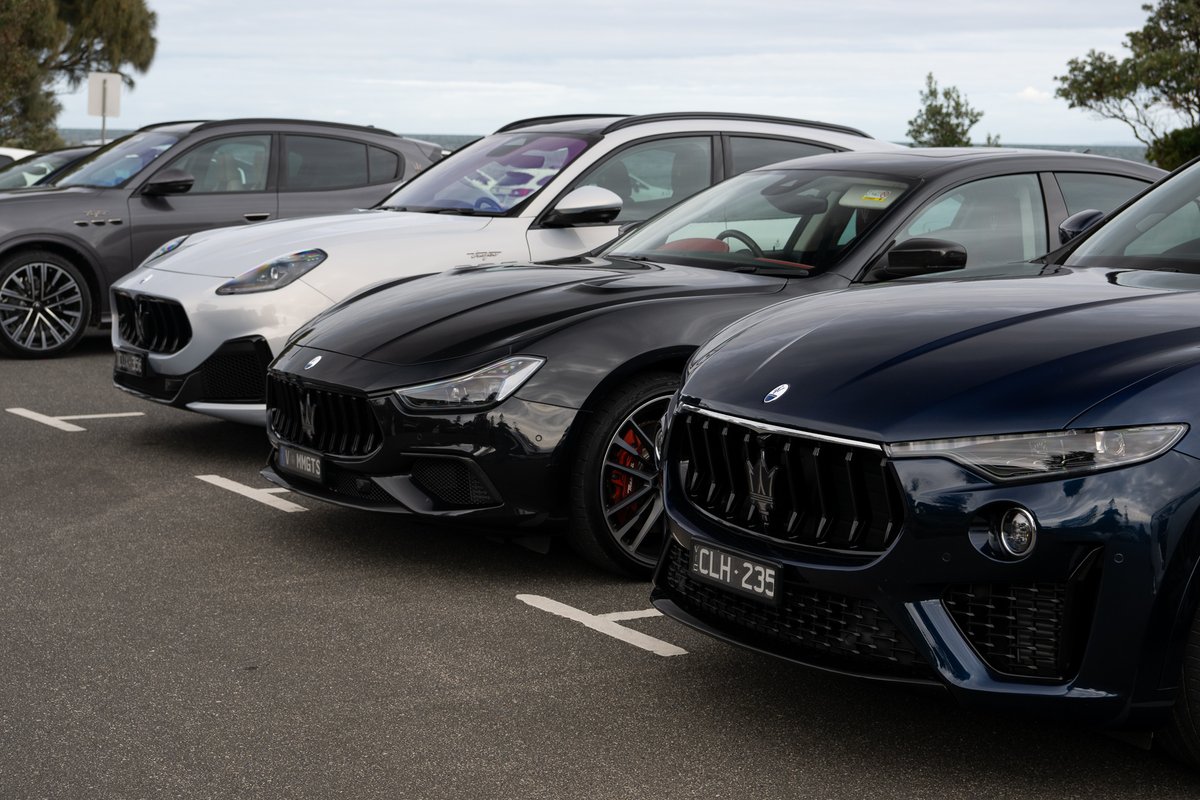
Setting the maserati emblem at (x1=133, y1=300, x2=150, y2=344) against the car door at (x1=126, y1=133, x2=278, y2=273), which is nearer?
the maserati emblem at (x1=133, y1=300, x2=150, y2=344)

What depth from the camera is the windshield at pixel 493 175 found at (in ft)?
26.4

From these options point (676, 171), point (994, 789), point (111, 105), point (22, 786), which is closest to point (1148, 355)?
A: point (994, 789)

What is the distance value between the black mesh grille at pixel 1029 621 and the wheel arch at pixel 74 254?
9.41 metres

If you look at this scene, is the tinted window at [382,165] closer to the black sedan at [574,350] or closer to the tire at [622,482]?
the black sedan at [574,350]

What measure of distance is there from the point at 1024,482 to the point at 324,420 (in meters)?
3.02

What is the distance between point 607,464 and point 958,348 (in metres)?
1.85

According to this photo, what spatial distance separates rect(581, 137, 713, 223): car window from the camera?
8.06m

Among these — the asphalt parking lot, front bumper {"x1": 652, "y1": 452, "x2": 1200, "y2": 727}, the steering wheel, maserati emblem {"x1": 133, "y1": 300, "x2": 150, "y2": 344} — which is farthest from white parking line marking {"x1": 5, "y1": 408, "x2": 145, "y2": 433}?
front bumper {"x1": 652, "y1": 452, "x2": 1200, "y2": 727}

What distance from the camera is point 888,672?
11.7ft

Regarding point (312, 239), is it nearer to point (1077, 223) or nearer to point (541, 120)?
point (541, 120)

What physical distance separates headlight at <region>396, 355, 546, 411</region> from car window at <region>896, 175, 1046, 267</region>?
176 cm

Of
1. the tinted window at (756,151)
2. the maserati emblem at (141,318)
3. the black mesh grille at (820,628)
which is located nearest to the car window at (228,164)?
the maserati emblem at (141,318)

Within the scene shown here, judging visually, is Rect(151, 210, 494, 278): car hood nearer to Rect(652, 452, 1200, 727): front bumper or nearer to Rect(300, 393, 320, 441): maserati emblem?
Rect(300, 393, 320, 441): maserati emblem

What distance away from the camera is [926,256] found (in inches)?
210
